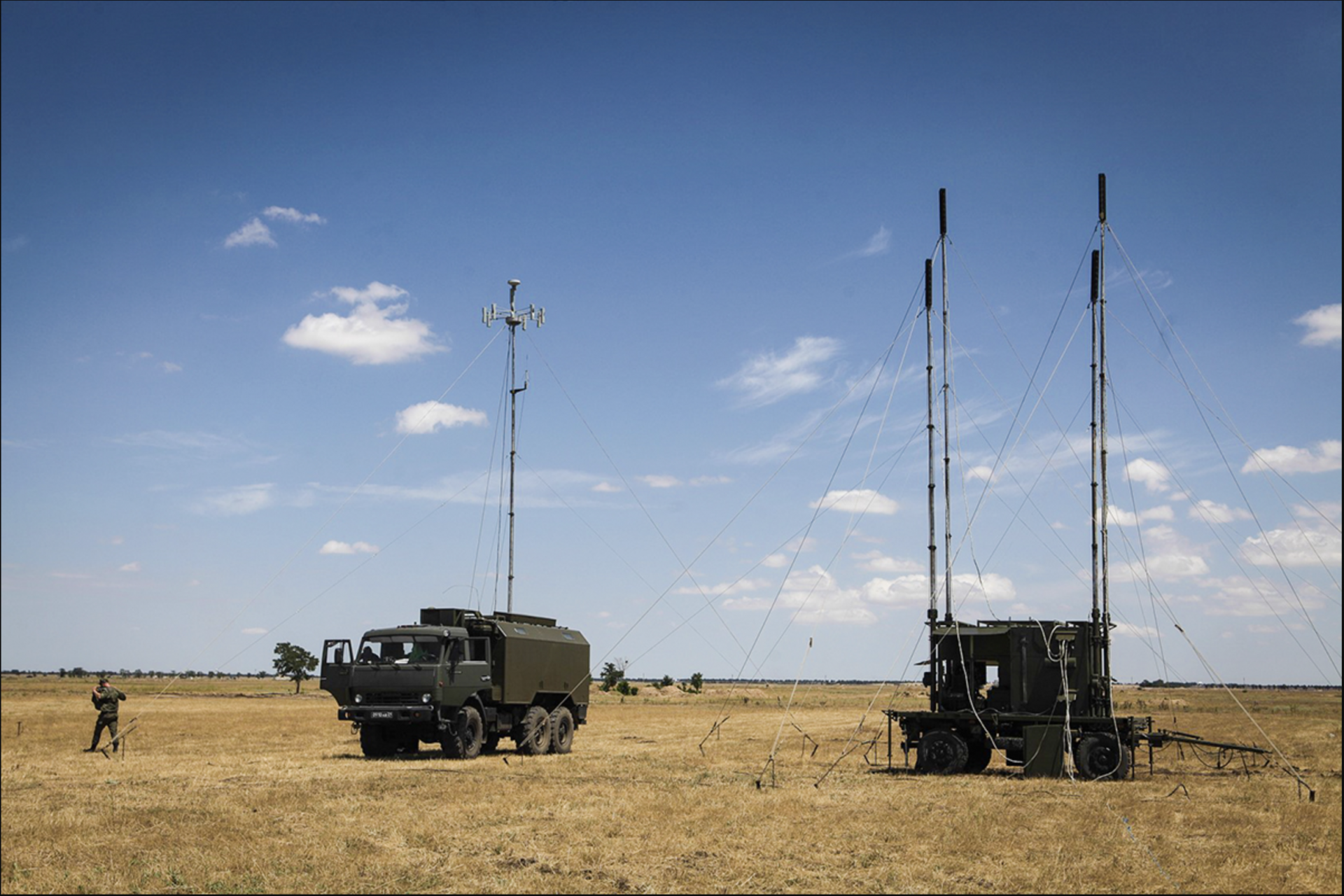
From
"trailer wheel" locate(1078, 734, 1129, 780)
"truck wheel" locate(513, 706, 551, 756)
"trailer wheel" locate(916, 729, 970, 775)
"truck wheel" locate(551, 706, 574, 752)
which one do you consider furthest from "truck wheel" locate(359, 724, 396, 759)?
"trailer wheel" locate(1078, 734, 1129, 780)

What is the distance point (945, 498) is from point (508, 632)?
10.7 m

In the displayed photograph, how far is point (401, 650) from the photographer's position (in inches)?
1072

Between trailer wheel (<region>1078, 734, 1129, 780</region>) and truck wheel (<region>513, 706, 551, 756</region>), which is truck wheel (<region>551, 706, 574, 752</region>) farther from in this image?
trailer wheel (<region>1078, 734, 1129, 780</region>)

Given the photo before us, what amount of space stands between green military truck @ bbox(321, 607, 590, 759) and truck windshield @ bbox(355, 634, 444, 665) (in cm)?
2

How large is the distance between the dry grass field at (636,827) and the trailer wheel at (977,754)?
45 cm

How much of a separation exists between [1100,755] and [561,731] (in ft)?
43.7

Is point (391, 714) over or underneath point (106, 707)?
over

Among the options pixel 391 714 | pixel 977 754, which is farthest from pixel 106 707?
pixel 977 754

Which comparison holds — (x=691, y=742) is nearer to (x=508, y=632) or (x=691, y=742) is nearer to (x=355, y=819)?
(x=508, y=632)

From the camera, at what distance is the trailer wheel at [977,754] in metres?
25.2

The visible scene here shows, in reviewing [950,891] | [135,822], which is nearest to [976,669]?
[950,891]

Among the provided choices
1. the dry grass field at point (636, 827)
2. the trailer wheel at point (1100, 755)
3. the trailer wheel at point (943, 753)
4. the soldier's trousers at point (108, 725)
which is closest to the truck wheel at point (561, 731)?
the dry grass field at point (636, 827)

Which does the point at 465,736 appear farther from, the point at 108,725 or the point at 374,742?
the point at 108,725

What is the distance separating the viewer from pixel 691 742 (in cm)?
3503
